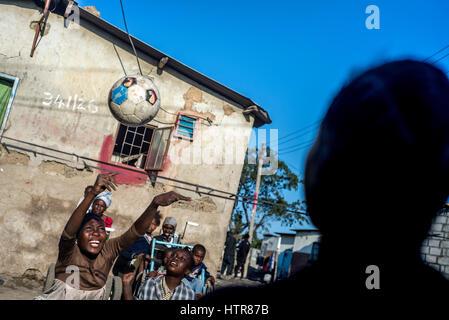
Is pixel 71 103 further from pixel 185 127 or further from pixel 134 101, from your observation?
pixel 185 127

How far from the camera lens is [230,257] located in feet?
42.0

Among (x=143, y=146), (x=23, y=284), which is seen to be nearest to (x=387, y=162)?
(x=23, y=284)

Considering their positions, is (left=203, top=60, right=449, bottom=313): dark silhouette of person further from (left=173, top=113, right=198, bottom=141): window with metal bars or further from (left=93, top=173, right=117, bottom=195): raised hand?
(left=173, top=113, right=198, bottom=141): window with metal bars

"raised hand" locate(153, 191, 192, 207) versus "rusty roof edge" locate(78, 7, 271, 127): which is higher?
"rusty roof edge" locate(78, 7, 271, 127)

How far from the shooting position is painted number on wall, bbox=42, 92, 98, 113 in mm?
7762

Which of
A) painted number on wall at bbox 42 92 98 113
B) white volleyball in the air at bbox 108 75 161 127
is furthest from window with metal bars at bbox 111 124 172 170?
white volleyball in the air at bbox 108 75 161 127

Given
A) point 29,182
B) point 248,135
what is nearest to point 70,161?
point 29,182

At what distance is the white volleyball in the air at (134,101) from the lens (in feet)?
20.5

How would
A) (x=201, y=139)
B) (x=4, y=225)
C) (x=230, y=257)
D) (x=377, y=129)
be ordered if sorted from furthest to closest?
(x=230, y=257) → (x=201, y=139) → (x=4, y=225) → (x=377, y=129)

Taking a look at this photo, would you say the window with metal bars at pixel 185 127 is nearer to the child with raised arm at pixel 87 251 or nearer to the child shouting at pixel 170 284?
the child shouting at pixel 170 284

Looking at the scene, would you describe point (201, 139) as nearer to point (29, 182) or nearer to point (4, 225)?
point (29, 182)

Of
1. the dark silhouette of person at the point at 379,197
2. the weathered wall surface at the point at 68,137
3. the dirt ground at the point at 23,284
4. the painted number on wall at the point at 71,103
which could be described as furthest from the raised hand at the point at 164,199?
the painted number on wall at the point at 71,103

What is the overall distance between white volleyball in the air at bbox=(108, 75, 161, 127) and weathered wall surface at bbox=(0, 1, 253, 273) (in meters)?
1.95
